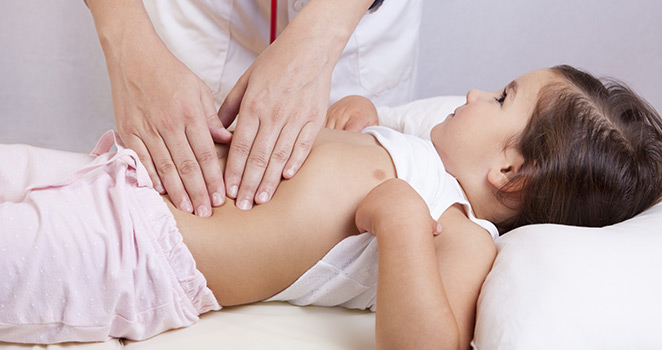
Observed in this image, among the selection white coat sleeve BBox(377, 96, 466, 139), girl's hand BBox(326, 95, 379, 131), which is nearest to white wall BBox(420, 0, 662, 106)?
white coat sleeve BBox(377, 96, 466, 139)

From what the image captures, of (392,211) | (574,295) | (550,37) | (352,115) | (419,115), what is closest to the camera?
(574,295)

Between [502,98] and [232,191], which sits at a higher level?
[502,98]

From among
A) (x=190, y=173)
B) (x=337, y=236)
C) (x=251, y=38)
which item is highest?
(x=251, y=38)

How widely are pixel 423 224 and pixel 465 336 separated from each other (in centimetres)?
17

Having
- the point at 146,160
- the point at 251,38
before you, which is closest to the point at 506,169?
the point at 146,160

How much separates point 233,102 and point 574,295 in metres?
0.62

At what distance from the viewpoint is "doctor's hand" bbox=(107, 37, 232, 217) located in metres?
0.92

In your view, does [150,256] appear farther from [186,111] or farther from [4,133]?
[4,133]

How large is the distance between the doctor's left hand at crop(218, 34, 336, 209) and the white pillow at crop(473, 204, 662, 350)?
37 centimetres

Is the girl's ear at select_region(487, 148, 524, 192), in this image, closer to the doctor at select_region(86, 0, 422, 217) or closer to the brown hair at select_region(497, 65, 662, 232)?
the brown hair at select_region(497, 65, 662, 232)

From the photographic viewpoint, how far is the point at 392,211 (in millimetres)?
867

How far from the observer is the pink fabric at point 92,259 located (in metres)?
0.79

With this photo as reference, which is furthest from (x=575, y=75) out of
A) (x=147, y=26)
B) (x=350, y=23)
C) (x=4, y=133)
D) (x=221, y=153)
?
(x=4, y=133)

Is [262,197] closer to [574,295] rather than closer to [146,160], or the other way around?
[146,160]
